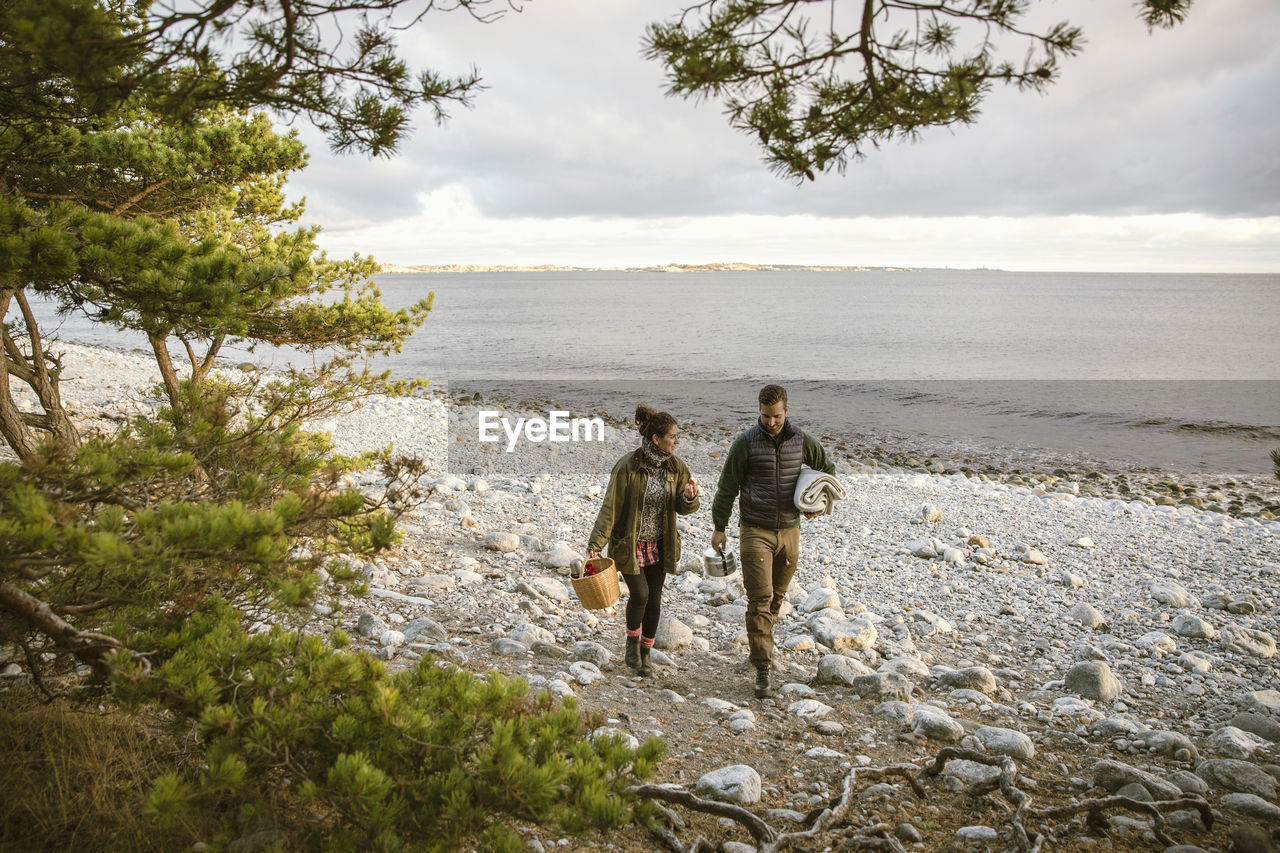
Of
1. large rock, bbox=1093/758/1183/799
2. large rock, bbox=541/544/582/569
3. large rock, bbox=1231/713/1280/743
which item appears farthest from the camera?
large rock, bbox=541/544/582/569

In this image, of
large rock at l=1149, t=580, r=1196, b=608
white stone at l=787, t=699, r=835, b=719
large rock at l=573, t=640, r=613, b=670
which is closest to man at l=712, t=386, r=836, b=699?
white stone at l=787, t=699, r=835, b=719

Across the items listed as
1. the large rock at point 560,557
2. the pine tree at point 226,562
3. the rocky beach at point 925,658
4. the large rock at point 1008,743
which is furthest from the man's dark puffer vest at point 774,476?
the large rock at point 560,557

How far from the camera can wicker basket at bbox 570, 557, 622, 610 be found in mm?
5957

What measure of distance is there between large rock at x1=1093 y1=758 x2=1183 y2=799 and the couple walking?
2.36m

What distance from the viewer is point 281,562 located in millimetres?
2875

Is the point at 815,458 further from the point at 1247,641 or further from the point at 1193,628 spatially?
the point at 1247,641

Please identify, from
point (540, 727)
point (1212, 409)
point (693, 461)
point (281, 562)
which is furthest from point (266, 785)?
point (1212, 409)

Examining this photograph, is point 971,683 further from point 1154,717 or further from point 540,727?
point 540,727

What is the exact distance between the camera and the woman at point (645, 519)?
6.09 metres

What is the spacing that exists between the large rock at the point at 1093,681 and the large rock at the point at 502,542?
6.35 metres

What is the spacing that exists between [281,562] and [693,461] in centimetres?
1501

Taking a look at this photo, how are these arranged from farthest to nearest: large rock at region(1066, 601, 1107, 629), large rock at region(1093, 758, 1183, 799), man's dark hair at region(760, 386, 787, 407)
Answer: large rock at region(1066, 601, 1107, 629) → man's dark hair at region(760, 386, 787, 407) → large rock at region(1093, 758, 1183, 799)

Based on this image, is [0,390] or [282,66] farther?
[0,390]

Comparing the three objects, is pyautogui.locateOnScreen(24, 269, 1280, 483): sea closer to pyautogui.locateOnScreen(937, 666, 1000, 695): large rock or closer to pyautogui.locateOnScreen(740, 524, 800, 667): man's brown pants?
pyautogui.locateOnScreen(740, 524, 800, 667): man's brown pants
